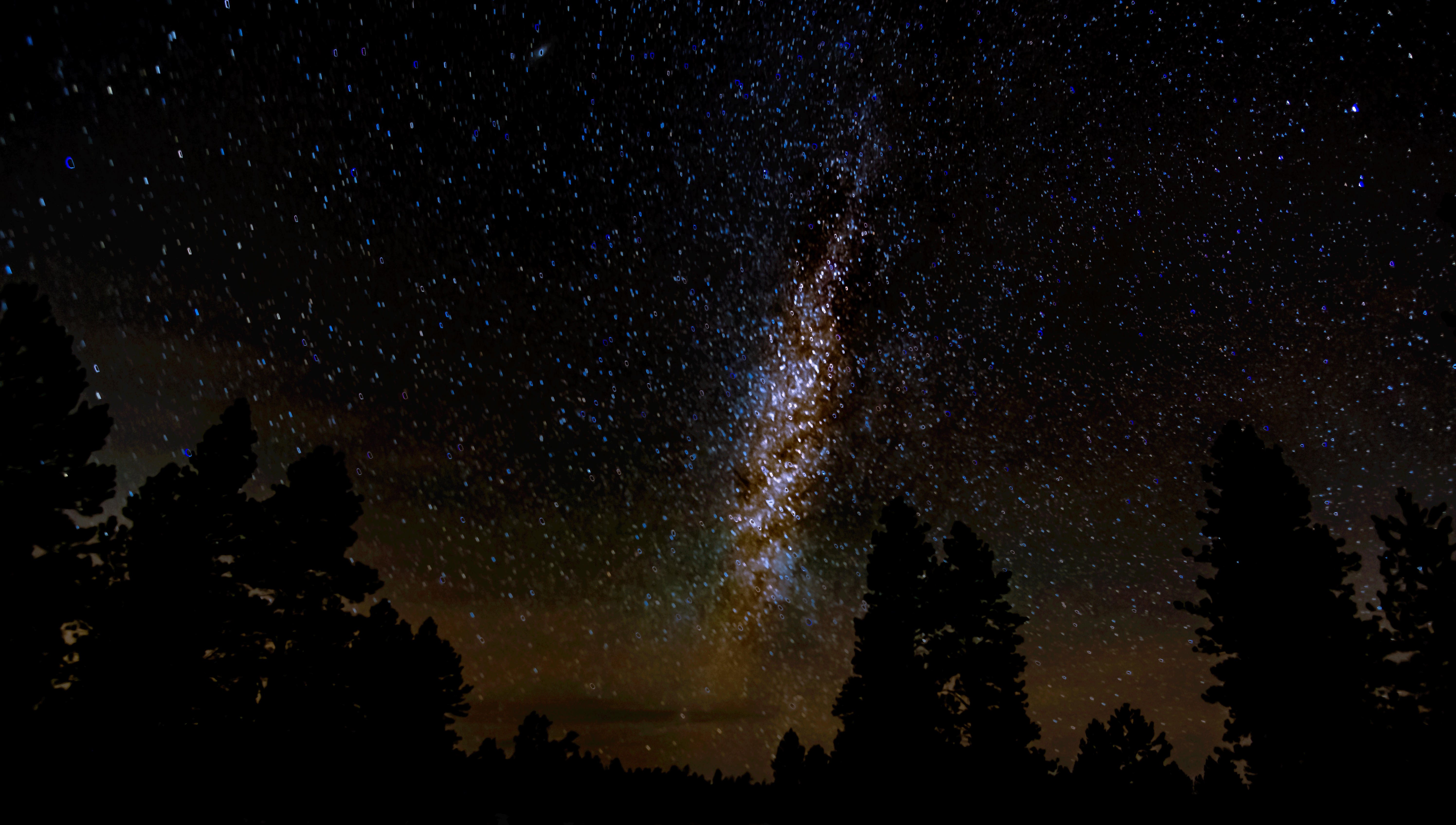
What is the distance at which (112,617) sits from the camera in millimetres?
15281

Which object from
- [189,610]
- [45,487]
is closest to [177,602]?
[189,610]

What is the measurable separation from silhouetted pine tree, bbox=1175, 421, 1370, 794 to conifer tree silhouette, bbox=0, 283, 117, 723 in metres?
28.6

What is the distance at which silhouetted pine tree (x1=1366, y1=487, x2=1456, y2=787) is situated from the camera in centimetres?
1493

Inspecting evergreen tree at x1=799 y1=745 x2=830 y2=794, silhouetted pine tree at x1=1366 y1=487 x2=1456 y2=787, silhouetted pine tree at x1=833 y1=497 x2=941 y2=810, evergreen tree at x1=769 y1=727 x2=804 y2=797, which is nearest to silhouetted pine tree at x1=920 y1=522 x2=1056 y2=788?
silhouetted pine tree at x1=833 y1=497 x2=941 y2=810

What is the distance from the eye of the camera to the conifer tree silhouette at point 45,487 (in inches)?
537

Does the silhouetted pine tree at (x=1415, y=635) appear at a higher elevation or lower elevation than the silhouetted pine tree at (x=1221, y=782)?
higher

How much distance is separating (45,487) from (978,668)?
89.3 ft

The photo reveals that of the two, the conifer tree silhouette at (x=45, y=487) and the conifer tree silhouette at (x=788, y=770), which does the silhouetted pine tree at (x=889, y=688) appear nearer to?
the conifer tree silhouette at (x=788, y=770)

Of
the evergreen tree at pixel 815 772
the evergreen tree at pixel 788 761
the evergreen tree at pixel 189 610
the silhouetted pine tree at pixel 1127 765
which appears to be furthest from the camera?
the evergreen tree at pixel 788 761

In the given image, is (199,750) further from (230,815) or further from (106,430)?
(106,430)

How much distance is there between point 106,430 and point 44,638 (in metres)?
4.79

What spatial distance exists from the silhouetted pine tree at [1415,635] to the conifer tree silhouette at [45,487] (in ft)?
101

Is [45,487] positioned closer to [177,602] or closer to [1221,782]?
[177,602]

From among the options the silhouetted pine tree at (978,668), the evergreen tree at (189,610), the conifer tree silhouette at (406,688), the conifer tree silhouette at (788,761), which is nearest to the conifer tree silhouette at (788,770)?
the conifer tree silhouette at (788,761)
